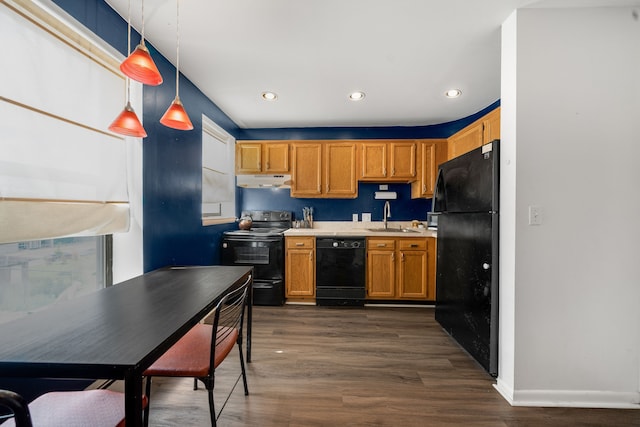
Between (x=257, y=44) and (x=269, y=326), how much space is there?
2.55 m

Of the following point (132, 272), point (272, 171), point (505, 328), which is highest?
point (272, 171)

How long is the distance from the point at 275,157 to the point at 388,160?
1.57 meters

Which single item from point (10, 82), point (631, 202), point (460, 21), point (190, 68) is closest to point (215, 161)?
point (190, 68)

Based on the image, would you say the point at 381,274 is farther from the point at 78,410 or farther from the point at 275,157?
the point at 78,410

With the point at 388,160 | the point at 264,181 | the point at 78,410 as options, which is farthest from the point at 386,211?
the point at 78,410

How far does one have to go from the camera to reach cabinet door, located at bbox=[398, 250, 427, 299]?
11.4 feet

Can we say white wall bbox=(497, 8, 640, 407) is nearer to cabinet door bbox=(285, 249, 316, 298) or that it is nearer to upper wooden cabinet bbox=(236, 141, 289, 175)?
cabinet door bbox=(285, 249, 316, 298)

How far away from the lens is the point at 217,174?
11.5 ft

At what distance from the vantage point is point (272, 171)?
3.94 metres

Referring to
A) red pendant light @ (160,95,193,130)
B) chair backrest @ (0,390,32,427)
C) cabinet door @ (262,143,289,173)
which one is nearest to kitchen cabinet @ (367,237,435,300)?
cabinet door @ (262,143,289,173)

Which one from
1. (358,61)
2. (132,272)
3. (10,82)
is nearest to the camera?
(10,82)

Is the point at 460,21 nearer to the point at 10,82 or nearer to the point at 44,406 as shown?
the point at 10,82

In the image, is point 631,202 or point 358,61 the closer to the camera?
point 631,202

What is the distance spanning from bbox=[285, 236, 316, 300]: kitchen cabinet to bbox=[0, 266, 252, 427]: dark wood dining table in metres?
1.97
